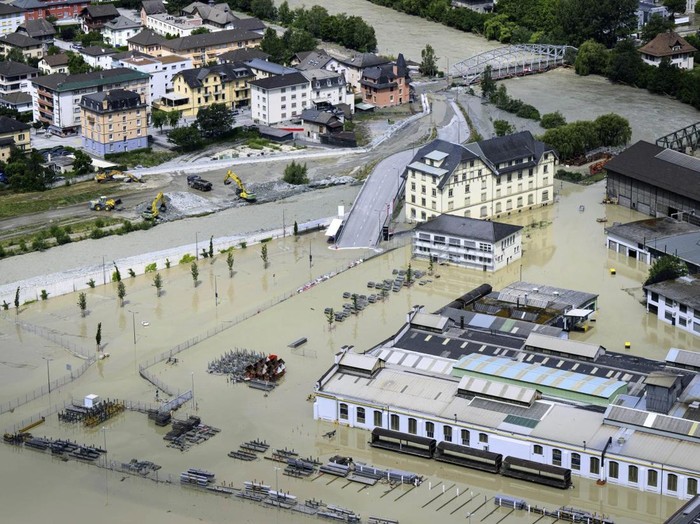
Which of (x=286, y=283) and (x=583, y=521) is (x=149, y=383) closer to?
(x=286, y=283)

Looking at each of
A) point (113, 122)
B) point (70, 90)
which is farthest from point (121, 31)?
point (113, 122)

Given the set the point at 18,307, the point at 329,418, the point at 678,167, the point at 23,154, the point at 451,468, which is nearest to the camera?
the point at 451,468

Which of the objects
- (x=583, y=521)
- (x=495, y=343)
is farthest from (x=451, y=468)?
(x=495, y=343)

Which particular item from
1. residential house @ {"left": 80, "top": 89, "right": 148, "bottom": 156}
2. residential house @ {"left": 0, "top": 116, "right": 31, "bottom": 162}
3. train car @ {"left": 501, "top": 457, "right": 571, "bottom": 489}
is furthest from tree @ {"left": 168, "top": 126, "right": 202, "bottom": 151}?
train car @ {"left": 501, "top": 457, "right": 571, "bottom": 489}

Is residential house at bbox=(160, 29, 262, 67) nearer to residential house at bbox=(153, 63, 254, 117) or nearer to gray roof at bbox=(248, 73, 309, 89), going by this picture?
residential house at bbox=(153, 63, 254, 117)

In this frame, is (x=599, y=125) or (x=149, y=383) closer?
(x=149, y=383)

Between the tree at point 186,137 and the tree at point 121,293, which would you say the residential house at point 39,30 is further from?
the tree at point 121,293
